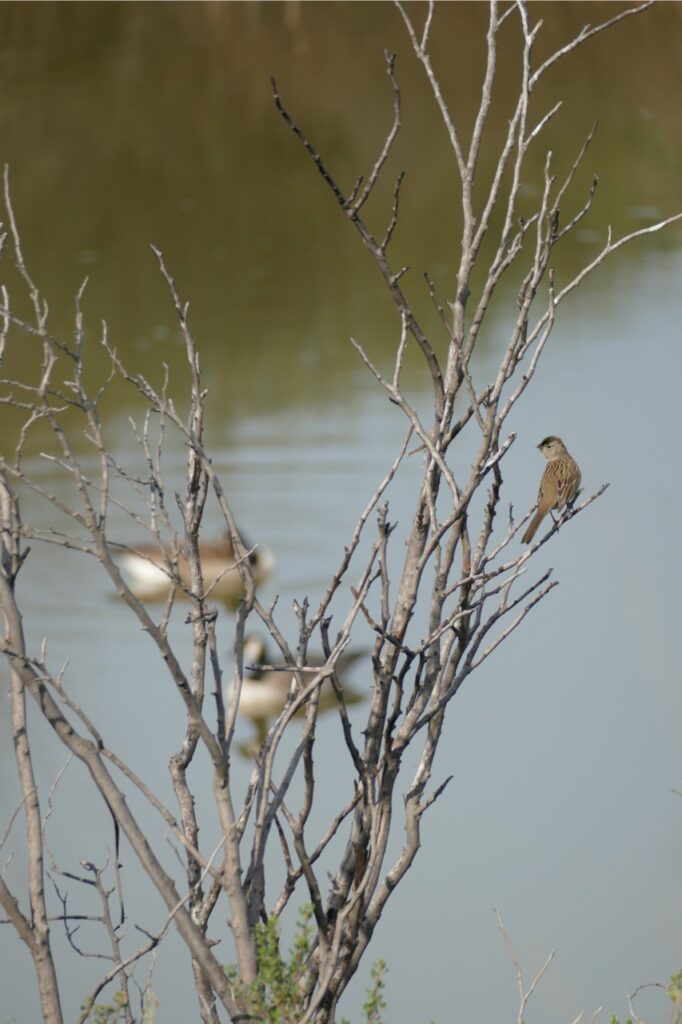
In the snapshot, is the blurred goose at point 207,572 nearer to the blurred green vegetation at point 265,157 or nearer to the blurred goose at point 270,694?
the blurred goose at point 270,694

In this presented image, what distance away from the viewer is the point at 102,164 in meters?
11.8

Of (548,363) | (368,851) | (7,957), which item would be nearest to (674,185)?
(548,363)

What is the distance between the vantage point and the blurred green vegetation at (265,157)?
8289 mm

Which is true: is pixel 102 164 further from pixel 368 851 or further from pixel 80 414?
pixel 368 851

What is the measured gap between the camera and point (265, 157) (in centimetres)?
1188

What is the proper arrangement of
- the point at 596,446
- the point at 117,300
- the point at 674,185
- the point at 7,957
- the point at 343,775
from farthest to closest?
the point at 674,185 → the point at 117,300 → the point at 596,446 → the point at 343,775 → the point at 7,957

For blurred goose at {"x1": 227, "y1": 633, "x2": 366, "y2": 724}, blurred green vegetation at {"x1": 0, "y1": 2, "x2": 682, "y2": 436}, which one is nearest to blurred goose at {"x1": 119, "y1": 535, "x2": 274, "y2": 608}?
blurred goose at {"x1": 227, "y1": 633, "x2": 366, "y2": 724}

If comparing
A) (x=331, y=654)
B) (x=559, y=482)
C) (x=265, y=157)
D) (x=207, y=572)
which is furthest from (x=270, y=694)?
(x=265, y=157)

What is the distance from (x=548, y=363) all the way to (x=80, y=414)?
7.24 ft

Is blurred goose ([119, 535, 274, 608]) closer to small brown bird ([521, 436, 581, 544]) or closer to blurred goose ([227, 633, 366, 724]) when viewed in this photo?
blurred goose ([227, 633, 366, 724])

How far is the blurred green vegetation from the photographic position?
27.2ft

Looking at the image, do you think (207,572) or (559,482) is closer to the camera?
(559,482)

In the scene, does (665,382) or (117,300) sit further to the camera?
(117,300)

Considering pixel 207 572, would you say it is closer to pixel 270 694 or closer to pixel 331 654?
pixel 270 694
